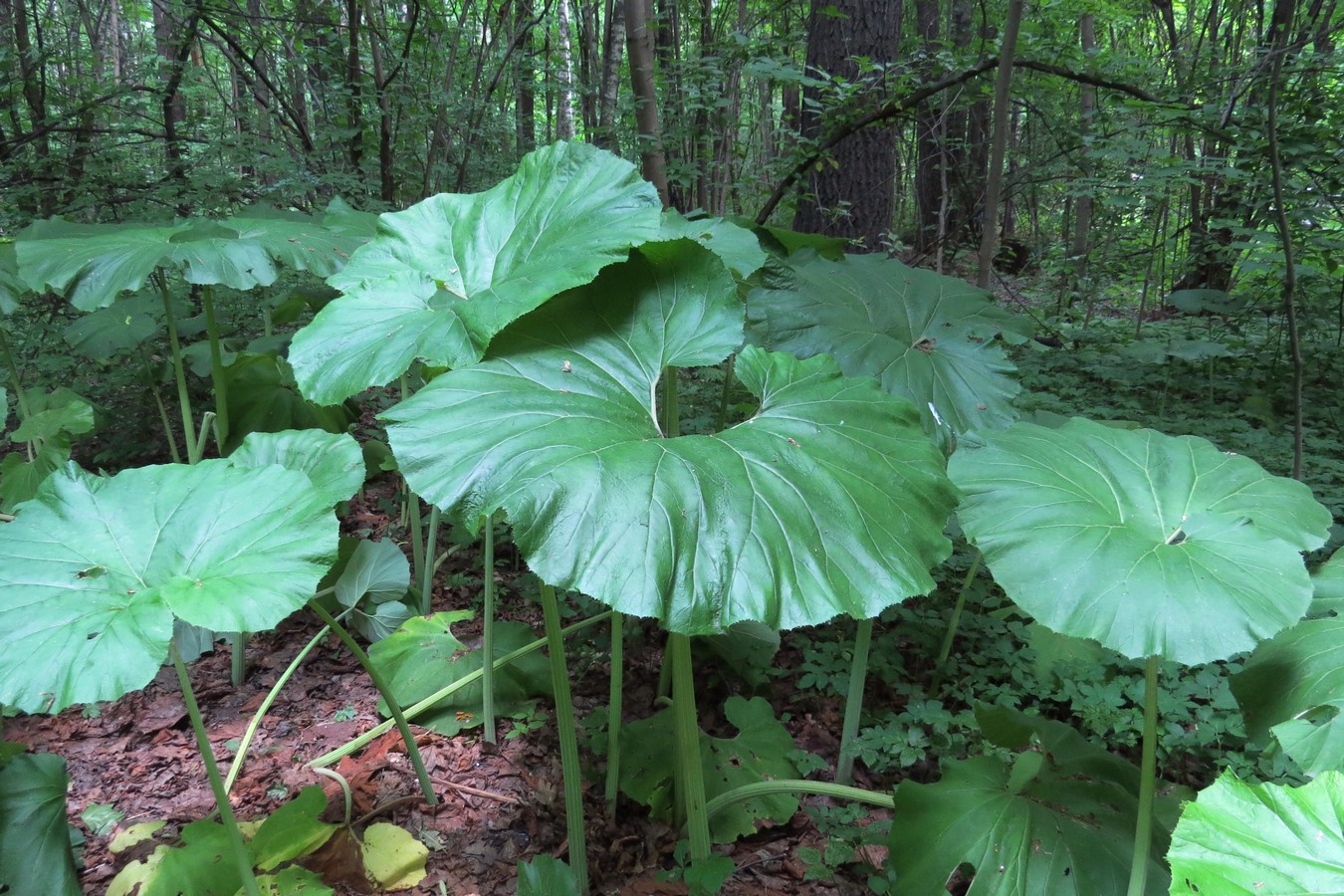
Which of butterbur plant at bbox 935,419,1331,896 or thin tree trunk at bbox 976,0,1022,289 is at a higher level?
thin tree trunk at bbox 976,0,1022,289

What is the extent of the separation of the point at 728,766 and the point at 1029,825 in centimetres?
66

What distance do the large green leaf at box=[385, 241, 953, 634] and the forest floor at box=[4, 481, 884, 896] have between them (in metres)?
0.94

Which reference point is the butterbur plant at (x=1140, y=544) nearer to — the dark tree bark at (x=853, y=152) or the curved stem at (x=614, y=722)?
the curved stem at (x=614, y=722)

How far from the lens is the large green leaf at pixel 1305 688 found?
0.91 meters

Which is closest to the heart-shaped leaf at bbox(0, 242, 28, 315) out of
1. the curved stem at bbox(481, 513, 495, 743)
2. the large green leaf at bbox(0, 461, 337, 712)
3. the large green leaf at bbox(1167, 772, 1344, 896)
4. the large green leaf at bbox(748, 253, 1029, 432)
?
the large green leaf at bbox(0, 461, 337, 712)

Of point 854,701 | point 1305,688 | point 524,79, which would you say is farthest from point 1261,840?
point 524,79

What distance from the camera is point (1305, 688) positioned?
39.4 inches

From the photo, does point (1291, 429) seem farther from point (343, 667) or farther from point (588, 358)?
point (343, 667)

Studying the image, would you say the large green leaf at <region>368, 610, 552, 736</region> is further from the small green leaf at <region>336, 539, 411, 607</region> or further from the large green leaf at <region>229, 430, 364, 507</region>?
the large green leaf at <region>229, 430, 364, 507</region>

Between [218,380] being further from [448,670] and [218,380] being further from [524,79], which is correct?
[524,79]

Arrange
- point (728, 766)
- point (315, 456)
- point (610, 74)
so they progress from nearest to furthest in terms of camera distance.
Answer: point (315, 456) < point (728, 766) < point (610, 74)

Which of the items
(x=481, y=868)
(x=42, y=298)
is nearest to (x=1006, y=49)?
(x=481, y=868)

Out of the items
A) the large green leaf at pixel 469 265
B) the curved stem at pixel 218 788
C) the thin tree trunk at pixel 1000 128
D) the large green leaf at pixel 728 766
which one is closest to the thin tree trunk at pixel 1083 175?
the thin tree trunk at pixel 1000 128

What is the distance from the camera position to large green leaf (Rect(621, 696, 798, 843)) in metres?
1.62
